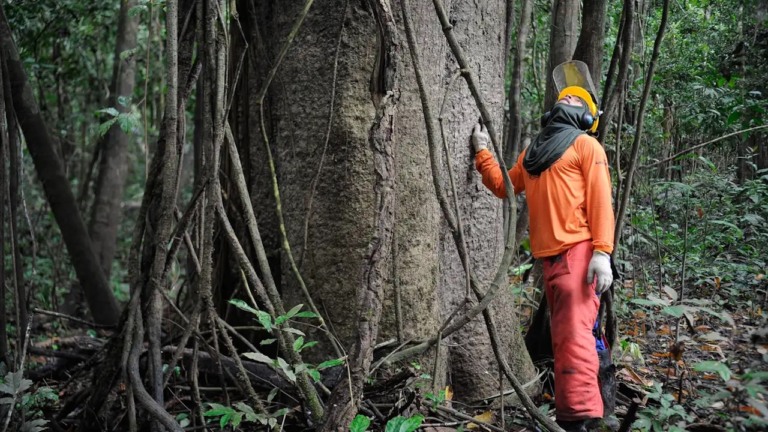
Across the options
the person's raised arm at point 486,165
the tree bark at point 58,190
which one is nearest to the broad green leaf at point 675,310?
the person's raised arm at point 486,165

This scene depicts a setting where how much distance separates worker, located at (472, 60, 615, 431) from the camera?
3312 mm

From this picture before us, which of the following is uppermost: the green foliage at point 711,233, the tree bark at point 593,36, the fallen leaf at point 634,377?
the tree bark at point 593,36

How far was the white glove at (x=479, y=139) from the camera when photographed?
3.74 m

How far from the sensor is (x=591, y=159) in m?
3.50

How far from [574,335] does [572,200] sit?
2.26 feet

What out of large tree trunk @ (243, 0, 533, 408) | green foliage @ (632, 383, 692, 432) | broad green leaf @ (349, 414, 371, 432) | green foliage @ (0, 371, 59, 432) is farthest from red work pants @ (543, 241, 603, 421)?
green foliage @ (0, 371, 59, 432)

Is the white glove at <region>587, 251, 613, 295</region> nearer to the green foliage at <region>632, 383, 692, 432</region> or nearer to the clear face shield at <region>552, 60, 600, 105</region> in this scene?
the green foliage at <region>632, 383, 692, 432</region>

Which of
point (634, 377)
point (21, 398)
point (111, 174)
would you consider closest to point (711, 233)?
point (634, 377)

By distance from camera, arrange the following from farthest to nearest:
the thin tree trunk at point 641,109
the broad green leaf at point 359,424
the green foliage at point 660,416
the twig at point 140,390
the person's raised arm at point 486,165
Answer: the thin tree trunk at point 641,109 → the person's raised arm at point 486,165 → the green foliage at point 660,416 → the twig at point 140,390 → the broad green leaf at point 359,424

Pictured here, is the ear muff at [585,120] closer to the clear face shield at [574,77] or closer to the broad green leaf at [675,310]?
the clear face shield at [574,77]

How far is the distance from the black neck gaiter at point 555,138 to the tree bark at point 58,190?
3925 millimetres

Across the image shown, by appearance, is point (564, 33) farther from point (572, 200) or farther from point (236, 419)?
point (236, 419)

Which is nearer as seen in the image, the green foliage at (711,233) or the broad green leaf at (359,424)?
the broad green leaf at (359,424)

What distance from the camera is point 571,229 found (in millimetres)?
3484
